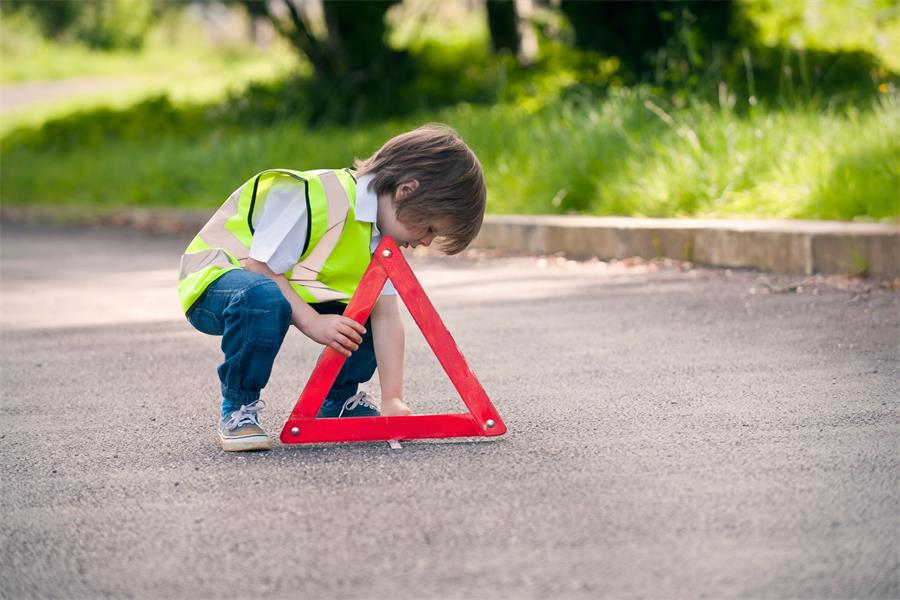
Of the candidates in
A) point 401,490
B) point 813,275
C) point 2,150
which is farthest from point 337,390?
point 2,150

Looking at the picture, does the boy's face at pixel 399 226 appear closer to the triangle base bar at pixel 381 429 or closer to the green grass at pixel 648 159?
the triangle base bar at pixel 381 429

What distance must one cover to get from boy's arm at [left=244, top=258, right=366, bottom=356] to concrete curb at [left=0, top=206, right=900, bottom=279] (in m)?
3.90

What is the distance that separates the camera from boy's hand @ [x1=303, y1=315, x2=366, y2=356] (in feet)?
12.4

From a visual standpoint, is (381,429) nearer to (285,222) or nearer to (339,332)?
(339,332)

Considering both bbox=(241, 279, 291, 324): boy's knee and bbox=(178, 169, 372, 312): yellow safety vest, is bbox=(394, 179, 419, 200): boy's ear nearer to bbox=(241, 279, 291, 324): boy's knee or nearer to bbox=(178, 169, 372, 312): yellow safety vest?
bbox=(178, 169, 372, 312): yellow safety vest

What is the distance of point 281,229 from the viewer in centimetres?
383

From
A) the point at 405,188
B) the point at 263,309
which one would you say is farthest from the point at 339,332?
the point at 405,188

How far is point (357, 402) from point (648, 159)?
18.5 ft

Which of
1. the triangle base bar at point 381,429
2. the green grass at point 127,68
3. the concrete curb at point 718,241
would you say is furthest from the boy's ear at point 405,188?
the green grass at point 127,68

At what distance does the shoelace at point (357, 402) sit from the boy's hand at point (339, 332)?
45 centimetres

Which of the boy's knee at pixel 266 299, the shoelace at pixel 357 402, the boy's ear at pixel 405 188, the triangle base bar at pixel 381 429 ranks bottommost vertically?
the shoelace at pixel 357 402

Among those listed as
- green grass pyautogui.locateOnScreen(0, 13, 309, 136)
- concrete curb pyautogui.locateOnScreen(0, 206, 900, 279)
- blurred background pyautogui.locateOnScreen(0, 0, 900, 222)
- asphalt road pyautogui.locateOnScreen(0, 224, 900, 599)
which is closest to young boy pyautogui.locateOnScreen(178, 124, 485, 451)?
asphalt road pyautogui.locateOnScreen(0, 224, 900, 599)

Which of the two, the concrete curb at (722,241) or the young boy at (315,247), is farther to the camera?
the concrete curb at (722,241)

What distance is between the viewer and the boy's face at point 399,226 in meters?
3.84
